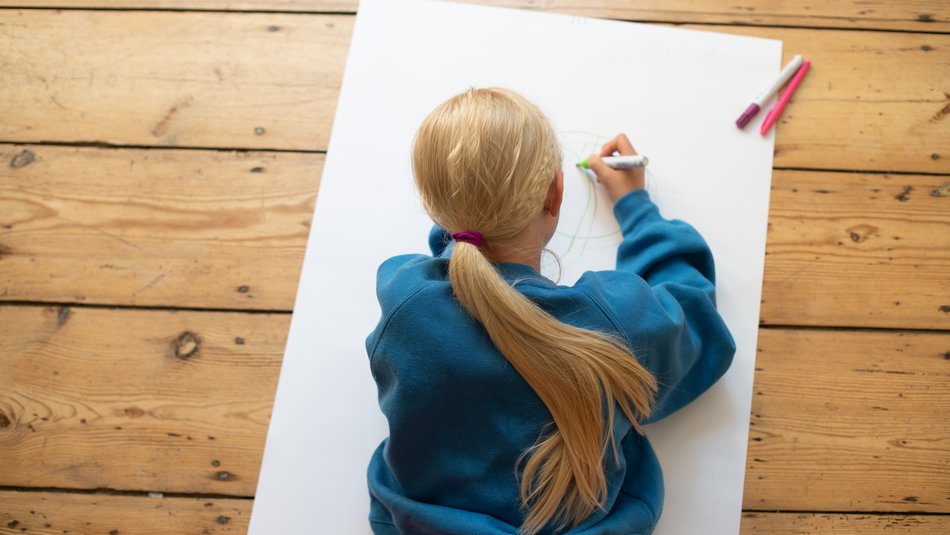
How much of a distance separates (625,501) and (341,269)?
15.7 inches

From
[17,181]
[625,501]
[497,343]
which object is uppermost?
[17,181]

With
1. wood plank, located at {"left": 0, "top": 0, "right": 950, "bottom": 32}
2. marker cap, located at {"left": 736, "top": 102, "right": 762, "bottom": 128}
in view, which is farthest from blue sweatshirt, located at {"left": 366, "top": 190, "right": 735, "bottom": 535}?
wood plank, located at {"left": 0, "top": 0, "right": 950, "bottom": 32}

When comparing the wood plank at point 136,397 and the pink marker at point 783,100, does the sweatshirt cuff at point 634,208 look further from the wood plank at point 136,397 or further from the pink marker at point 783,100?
the wood plank at point 136,397

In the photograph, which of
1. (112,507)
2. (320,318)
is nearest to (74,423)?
(112,507)

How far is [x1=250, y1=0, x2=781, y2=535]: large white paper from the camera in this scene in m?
0.73

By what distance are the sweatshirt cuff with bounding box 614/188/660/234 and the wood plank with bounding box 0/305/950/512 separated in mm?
191

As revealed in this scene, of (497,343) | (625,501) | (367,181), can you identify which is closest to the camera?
(497,343)

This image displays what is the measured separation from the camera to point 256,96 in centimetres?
85

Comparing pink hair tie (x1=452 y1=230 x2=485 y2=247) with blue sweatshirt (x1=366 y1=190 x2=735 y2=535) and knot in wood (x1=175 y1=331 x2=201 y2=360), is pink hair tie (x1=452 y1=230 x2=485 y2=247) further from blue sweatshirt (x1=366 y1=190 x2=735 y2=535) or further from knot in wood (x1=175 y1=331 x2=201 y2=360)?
knot in wood (x1=175 y1=331 x2=201 y2=360)

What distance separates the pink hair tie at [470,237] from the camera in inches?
22.3

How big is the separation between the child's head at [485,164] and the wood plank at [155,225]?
29 cm

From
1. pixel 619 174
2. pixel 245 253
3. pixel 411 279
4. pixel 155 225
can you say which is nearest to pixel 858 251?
→ pixel 619 174

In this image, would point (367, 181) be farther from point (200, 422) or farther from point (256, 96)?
point (200, 422)

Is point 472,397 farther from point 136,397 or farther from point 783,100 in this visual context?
point 783,100
